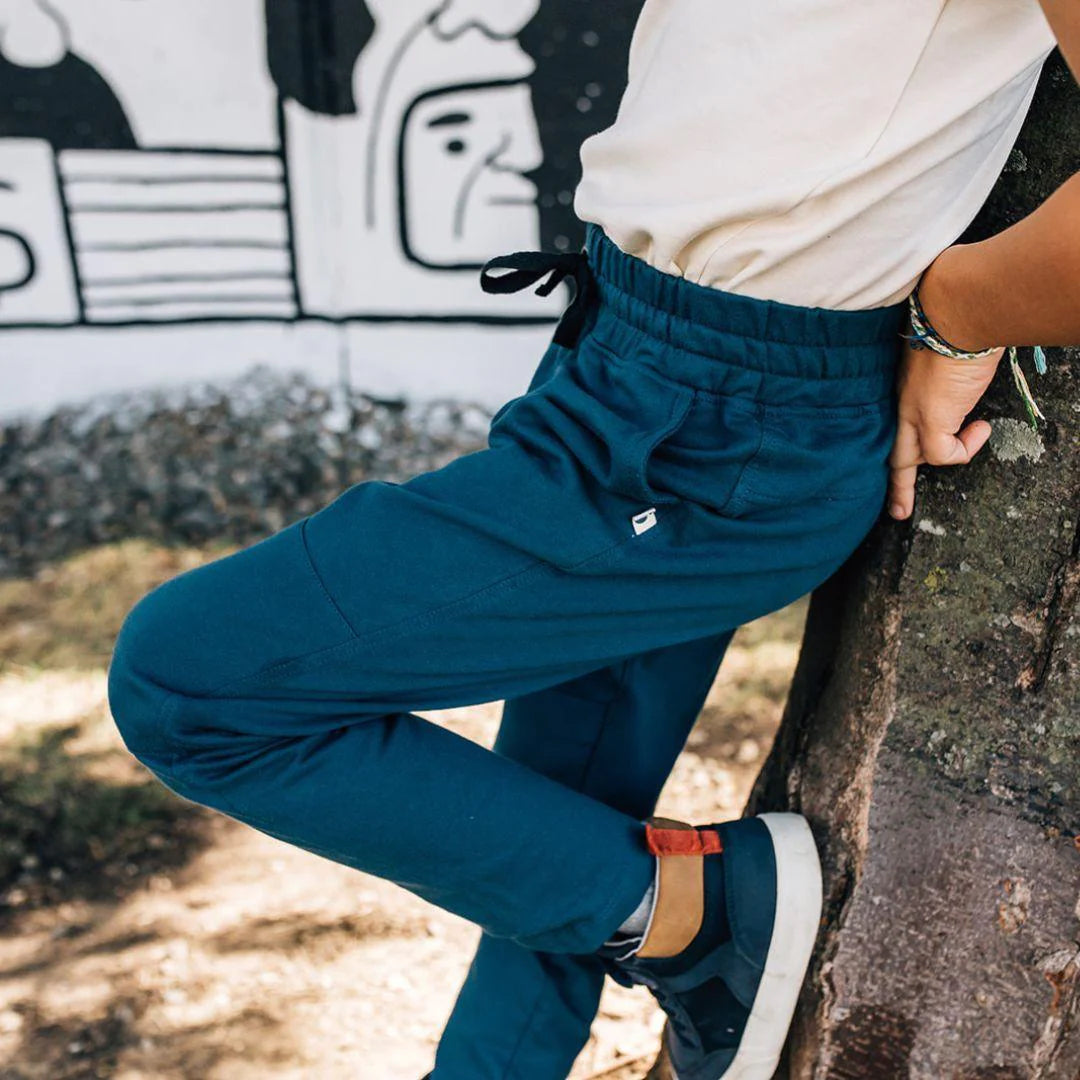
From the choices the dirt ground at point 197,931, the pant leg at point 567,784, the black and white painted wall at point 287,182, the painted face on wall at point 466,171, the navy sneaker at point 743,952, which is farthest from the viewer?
the painted face on wall at point 466,171

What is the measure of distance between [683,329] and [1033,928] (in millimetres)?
863

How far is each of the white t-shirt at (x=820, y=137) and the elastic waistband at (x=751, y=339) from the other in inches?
0.9

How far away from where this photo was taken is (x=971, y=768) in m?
1.53

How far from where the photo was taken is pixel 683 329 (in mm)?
1347

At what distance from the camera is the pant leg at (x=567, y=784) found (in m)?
1.70

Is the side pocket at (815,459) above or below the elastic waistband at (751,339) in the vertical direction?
below

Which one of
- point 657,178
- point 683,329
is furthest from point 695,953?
point 657,178

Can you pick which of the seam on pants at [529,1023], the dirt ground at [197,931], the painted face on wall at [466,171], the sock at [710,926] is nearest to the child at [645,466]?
the sock at [710,926]

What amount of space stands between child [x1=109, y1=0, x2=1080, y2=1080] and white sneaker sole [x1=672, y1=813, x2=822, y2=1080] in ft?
0.67

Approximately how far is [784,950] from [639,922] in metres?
0.19

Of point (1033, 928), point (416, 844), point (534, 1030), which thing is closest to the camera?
point (416, 844)

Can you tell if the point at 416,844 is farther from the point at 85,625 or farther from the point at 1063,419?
the point at 85,625

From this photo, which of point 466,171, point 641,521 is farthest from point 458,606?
point 466,171

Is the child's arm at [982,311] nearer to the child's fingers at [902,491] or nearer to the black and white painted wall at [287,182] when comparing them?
the child's fingers at [902,491]
